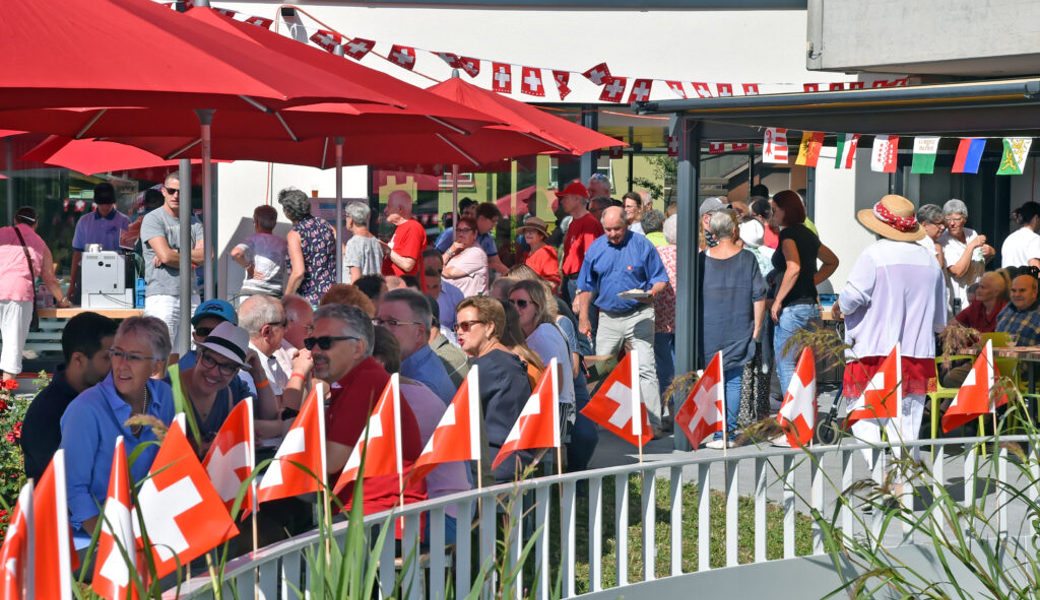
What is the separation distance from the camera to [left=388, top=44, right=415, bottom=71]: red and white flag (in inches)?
602

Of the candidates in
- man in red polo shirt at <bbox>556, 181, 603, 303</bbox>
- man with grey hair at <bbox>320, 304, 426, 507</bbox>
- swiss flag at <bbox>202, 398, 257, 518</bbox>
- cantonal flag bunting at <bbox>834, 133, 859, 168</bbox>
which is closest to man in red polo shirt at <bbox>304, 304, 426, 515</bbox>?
man with grey hair at <bbox>320, 304, 426, 507</bbox>

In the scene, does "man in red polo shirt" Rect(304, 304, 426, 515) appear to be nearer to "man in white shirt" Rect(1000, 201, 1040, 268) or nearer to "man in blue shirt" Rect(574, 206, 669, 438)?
"man in blue shirt" Rect(574, 206, 669, 438)

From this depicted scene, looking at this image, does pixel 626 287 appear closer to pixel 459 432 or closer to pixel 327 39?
pixel 459 432

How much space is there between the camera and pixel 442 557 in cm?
434

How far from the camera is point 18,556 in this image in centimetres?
245

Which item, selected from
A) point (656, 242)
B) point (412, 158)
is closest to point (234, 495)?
point (412, 158)

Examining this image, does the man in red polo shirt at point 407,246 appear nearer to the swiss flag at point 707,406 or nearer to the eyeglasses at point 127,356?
the swiss flag at point 707,406

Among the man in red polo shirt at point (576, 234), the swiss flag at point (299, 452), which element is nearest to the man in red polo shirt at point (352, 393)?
the swiss flag at point (299, 452)

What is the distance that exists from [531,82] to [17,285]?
6558 millimetres

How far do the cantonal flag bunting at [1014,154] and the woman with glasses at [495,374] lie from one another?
454cm

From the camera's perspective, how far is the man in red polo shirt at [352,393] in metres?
5.12

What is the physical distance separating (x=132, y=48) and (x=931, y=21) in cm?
1108

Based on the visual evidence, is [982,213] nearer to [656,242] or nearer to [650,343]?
[656,242]

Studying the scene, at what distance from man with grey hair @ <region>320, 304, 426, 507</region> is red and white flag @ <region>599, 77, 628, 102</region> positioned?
34.0ft
